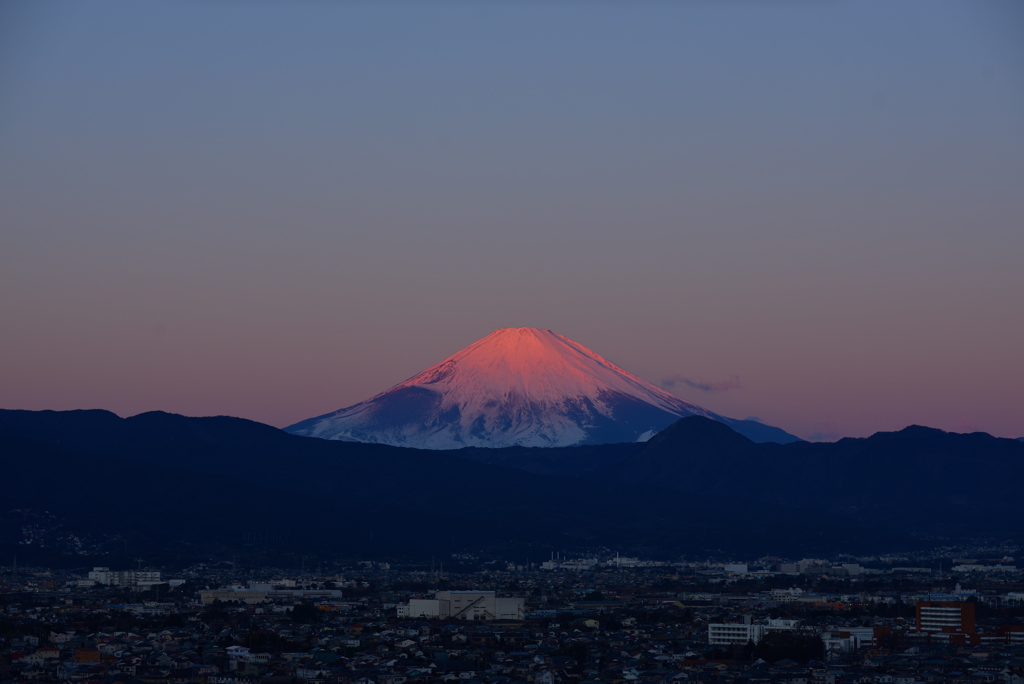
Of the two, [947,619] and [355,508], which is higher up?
[355,508]

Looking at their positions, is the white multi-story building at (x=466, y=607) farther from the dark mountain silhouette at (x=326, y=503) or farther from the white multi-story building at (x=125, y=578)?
the dark mountain silhouette at (x=326, y=503)

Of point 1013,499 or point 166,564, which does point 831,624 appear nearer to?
point 166,564

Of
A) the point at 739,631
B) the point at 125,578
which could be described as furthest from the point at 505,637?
the point at 125,578

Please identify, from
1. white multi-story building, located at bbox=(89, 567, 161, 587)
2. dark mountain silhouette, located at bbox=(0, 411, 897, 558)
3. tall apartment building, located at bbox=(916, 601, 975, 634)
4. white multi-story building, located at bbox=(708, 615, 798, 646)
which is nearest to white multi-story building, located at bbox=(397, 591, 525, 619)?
white multi-story building, located at bbox=(708, 615, 798, 646)

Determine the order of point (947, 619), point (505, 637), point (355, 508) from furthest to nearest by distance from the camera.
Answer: point (355, 508), point (947, 619), point (505, 637)

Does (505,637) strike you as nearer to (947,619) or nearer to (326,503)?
(947,619)

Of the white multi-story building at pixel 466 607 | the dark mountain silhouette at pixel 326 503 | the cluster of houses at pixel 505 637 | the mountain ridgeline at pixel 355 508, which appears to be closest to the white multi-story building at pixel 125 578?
the cluster of houses at pixel 505 637
